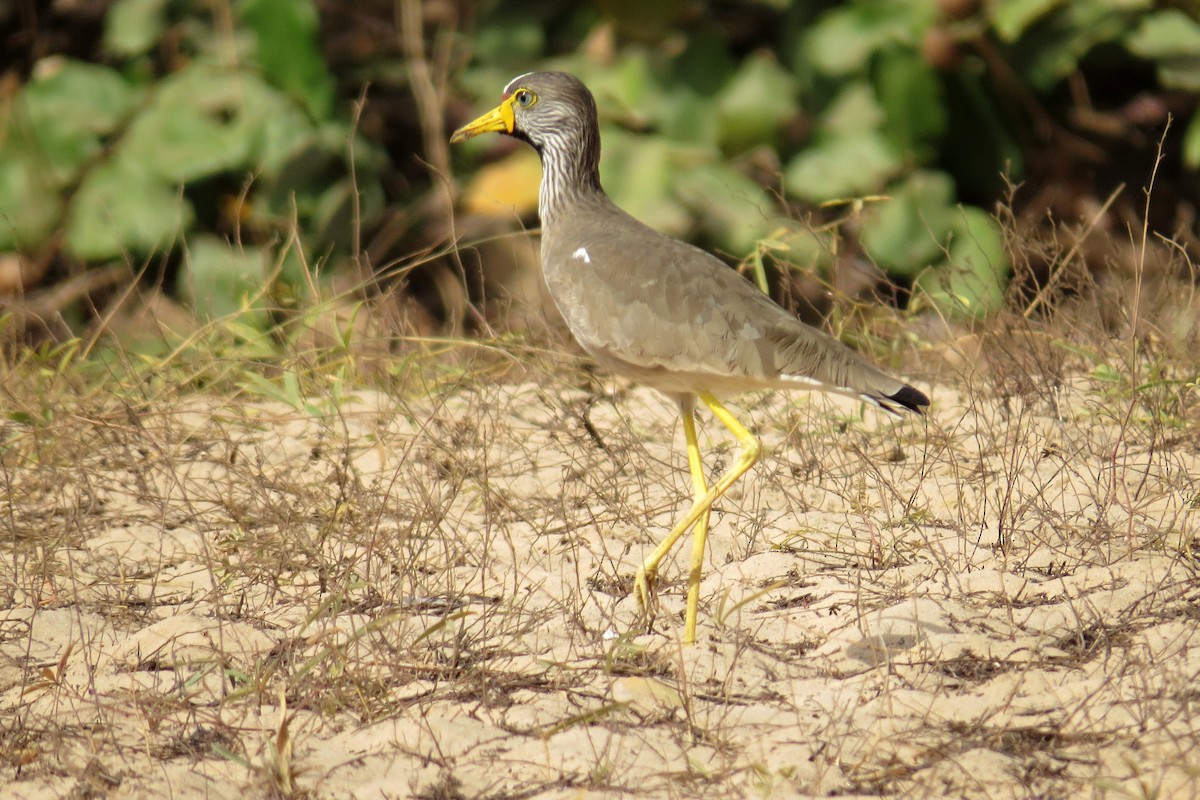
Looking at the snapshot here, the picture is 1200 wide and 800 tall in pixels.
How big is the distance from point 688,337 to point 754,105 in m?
3.20

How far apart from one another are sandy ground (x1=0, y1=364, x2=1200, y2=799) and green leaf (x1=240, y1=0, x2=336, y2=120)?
8.13 ft

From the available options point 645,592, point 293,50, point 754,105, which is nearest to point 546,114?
point 645,592

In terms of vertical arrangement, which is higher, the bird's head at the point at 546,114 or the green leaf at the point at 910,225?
the bird's head at the point at 546,114

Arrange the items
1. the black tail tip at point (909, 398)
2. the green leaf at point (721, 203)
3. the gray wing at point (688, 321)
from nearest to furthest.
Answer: the black tail tip at point (909, 398) < the gray wing at point (688, 321) < the green leaf at point (721, 203)

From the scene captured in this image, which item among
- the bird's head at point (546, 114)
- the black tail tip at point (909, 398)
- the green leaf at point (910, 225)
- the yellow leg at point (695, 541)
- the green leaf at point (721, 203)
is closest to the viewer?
the yellow leg at point (695, 541)

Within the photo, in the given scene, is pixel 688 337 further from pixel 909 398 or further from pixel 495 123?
pixel 495 123

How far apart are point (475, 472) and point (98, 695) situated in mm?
1387

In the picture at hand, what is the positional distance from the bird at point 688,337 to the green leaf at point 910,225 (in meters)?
2.25

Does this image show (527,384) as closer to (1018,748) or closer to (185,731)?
(185,731)

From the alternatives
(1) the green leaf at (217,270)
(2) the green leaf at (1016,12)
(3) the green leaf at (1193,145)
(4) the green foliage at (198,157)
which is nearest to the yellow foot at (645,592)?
(1) the green leaf at (217,270)

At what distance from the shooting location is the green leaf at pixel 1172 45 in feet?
20.9

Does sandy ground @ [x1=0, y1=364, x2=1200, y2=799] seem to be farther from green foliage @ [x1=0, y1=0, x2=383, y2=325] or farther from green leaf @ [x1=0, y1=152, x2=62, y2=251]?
green leaf @ [x1=0, y1=152, x2=62, y2=251]

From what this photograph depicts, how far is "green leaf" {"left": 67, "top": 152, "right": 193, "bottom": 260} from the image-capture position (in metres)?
6.35

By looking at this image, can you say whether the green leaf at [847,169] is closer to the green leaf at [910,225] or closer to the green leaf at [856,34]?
the green leaf at [910,225]
